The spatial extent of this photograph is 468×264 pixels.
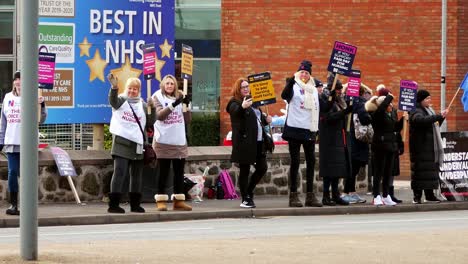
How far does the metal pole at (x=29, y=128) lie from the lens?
10523 mm

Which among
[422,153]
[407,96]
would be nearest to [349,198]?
[422,153]

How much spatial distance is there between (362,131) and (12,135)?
5.70m

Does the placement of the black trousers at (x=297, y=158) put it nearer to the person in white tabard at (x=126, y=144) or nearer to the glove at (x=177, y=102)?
the glove at (x=177, y=102)

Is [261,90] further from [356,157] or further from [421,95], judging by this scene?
[421,95]

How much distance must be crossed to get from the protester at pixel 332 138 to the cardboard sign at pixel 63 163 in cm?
371

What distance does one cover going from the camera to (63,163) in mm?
18141

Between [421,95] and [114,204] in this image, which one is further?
[421,95]

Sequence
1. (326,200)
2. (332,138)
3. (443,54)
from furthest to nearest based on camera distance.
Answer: (443,54)
(326,200)
(332,138)

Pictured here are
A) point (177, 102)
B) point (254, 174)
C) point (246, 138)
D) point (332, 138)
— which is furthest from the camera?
point (332, 138)

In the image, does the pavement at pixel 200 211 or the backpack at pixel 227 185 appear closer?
the pavement at pixel 200 211

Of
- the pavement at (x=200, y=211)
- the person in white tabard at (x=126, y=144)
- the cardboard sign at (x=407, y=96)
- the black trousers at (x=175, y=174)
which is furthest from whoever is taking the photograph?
the cardboard sign at (x=407, y=96)

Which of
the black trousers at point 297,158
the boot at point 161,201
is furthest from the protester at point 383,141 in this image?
the boot at point 161,201

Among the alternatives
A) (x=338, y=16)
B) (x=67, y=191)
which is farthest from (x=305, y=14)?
(x=67, y=191)

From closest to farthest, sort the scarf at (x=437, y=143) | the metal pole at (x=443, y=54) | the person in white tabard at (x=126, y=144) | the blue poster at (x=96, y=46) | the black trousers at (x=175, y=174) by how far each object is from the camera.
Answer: the person in white tabard at (x=126, y=144)
the black trousers at (x=175, y=174)
the blue poster at (x=96, y=46)
the scarf at (x=437, y=143)
the metal pole at (x=443, y=54)
